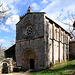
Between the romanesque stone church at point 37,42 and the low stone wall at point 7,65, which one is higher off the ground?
the romanesque stone church at point 37,42

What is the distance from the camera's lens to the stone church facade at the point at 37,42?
1528 cm

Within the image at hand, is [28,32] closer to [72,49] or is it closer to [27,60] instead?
[27,60]

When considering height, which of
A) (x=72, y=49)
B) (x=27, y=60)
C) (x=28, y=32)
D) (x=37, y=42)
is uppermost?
(x=28, y=32)

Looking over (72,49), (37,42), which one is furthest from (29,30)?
(72,49)

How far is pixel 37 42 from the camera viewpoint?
53.1 ft

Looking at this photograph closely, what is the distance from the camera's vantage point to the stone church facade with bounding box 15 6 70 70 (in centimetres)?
1528

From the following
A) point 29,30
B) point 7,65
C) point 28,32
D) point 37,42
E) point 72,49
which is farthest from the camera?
point 72,49

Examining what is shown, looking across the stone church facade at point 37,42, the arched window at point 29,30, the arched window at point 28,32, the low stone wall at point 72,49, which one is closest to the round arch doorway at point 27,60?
the stone church facade at point 37,42

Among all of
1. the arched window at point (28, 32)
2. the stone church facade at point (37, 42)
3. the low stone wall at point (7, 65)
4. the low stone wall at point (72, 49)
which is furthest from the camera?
the low stone wall at point (72, 49)

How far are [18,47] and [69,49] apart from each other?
1262cm

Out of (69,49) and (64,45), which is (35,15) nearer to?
(64,45)

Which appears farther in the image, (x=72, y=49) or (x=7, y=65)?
(x=72, y=49)

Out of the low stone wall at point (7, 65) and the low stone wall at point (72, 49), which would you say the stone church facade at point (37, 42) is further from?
the low stone wall at point (72, 49)

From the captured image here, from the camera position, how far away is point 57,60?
18078 millimetres
